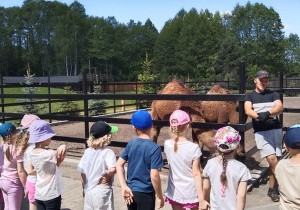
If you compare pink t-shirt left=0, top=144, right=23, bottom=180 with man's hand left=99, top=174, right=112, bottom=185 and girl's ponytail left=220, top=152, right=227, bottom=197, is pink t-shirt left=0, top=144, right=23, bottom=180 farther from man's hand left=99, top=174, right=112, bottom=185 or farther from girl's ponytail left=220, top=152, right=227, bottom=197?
girl's ponytail left=220, top=152, right=227, bottom=197

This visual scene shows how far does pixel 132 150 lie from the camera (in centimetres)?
291

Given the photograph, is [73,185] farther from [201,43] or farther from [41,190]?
[201,43]

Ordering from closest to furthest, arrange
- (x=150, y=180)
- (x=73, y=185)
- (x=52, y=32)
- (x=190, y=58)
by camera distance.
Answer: (x=150, y=180) → (x=73, y=185) → (x=190, y=58) → (x=52, y=32)

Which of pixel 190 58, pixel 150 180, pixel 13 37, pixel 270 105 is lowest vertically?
pixel 150 180

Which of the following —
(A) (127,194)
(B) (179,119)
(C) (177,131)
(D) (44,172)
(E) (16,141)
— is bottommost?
(A) (127,194)

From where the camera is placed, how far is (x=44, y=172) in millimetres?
3156

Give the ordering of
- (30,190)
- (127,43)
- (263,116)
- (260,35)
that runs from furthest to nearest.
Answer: (127,43), (260,35), (263,116), (30,190)

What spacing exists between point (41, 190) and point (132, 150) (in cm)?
104

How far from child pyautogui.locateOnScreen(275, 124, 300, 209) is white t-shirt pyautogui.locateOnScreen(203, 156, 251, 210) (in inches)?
11.0

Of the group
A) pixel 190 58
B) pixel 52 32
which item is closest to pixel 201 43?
pixel 190 58

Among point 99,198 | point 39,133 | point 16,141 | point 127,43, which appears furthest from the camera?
point 127,43

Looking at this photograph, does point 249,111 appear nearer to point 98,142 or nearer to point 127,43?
point 98,142

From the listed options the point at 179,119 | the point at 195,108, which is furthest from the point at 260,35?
the point at 179,119

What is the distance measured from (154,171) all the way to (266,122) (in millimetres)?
2307
